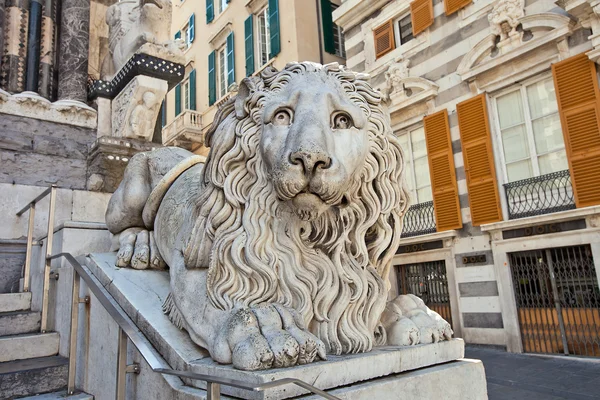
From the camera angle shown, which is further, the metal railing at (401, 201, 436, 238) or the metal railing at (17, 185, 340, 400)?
the metal railing at (401, 201, 436, 238)

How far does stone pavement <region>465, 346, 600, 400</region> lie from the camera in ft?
18.7

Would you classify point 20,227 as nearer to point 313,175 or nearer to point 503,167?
point 313,175

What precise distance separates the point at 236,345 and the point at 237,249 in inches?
16.4

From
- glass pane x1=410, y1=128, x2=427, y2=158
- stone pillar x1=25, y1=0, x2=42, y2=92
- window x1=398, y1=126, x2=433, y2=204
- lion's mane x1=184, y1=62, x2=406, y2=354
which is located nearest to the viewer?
lion's mane x1=184, y1=62, x2=406, y2=354

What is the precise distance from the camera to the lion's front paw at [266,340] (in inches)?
58.9

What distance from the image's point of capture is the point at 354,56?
13727 mm

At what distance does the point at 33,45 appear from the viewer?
5582 millimetres

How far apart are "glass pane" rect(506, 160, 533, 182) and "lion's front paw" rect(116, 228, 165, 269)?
8517 mm

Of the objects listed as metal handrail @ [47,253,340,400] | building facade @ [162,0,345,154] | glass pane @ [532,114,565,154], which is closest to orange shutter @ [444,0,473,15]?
glass pane @ [532,114,565,154]

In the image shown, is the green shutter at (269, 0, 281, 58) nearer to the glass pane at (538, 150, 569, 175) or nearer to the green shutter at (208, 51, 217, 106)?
the green shutter at (208, 51, 217, 106)

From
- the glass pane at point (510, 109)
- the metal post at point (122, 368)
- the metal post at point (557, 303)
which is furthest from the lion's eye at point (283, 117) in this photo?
the glass pane at point (510, 109)

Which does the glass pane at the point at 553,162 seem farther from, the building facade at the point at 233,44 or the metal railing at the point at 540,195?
the building facade at the point at 233,44

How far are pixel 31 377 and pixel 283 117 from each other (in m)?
2.17

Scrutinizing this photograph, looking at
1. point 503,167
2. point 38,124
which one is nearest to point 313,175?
point 38,124
